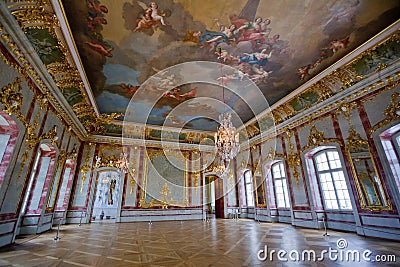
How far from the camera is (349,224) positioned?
6.50 metres

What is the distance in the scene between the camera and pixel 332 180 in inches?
296

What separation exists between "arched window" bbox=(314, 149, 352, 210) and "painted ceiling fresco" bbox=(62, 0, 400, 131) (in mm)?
3126

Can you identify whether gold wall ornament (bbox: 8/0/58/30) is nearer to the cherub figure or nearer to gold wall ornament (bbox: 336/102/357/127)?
the cherub figure

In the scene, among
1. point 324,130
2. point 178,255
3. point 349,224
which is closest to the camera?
point 178,255

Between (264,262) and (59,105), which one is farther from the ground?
(59,105)

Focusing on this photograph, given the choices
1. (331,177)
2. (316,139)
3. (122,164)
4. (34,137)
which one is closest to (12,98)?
(34,137)

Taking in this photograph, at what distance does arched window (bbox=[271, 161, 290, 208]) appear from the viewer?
949 cm

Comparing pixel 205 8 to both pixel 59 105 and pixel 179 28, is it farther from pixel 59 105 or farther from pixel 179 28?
pixel 59 105

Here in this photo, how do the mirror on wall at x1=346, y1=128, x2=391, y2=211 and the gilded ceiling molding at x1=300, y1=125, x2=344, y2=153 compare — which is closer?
the mirror on wall at x1=346, y1=128, x2=391, y2=211

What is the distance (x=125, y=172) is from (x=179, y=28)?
27.8ft

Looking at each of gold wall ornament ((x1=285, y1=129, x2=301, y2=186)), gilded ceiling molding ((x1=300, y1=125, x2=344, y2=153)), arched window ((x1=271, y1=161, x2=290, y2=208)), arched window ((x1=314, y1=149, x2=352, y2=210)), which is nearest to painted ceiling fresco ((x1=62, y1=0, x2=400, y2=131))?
gilded ceiling molding ((x1=300, y1=125, x2=344, y2=153))

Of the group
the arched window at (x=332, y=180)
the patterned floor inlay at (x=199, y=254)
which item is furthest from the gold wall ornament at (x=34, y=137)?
the arched window at (x=332, y=180)

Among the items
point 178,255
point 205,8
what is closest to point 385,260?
point 178,255

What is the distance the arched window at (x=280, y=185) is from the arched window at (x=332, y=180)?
1.69 m
